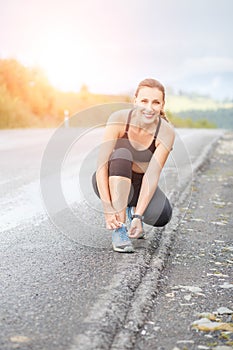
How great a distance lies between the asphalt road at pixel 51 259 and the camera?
9.64ft

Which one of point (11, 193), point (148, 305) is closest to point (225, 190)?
point (11, 193)

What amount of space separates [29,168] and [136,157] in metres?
5.09

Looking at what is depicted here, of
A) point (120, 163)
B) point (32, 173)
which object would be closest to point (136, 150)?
point (120, 163)

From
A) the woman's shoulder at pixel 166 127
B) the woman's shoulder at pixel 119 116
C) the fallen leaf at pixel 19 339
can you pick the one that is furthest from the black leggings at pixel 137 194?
the fallen leaf at pixel 19 339

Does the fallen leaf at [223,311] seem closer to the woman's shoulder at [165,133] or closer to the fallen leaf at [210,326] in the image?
the fallen leaf at [210,326]

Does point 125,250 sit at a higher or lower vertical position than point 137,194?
lower

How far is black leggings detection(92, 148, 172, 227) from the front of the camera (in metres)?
4.47

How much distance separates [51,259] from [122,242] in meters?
0.53

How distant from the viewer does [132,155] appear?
458 cm

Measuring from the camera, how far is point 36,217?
5.65 meters

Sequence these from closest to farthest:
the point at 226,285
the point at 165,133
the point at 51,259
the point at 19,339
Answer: the point at 19,339 < the point at 226,285 < the point at 51,259 < the point at 165,133

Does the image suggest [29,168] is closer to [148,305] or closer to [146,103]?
[146,103]

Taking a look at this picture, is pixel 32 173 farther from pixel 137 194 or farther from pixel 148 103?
pixel 148 103

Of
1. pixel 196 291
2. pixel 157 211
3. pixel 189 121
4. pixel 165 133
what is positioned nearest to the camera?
pixel 196 291
